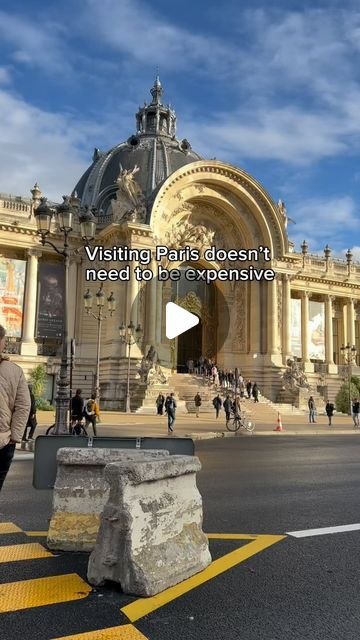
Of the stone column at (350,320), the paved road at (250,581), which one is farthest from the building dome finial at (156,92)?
the paved road at (250,581)

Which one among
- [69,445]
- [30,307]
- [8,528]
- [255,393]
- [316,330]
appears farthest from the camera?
[316,330]

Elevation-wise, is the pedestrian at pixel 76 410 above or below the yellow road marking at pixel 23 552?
above

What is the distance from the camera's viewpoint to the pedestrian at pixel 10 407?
15.4ft

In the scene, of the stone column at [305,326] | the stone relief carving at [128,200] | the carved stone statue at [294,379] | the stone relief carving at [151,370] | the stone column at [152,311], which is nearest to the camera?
the stone relief carving at [151,370]

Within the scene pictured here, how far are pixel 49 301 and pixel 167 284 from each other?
813 cm

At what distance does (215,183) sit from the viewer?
40.8 m

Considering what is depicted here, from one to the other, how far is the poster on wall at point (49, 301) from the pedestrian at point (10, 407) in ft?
109

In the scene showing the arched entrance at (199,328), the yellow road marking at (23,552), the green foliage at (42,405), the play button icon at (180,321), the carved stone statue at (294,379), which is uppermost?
the arched entrance at (199,328)

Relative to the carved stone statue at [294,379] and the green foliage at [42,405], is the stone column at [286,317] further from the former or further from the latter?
the green foliage at [42,405]

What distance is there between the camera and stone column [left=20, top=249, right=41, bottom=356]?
3650 centimetres

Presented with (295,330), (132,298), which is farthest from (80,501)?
(295,330)

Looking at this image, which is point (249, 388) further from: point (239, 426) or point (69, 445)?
point (69, 445)

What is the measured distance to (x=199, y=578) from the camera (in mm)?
4207

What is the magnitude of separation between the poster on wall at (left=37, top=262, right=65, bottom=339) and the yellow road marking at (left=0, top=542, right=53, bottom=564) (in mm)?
32957
